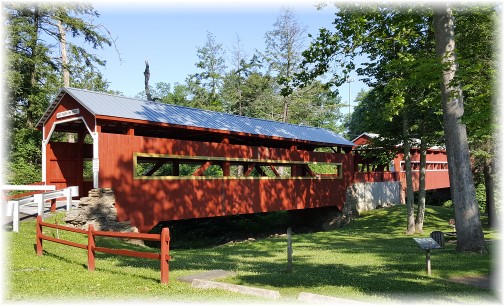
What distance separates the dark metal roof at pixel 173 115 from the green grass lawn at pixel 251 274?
3.95m

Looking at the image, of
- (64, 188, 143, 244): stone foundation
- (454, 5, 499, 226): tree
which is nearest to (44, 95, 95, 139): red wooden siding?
(64, 188, 143, 244): stone foundation

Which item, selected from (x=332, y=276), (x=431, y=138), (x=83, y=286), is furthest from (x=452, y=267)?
(x=431, y=138)

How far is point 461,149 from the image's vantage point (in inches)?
482

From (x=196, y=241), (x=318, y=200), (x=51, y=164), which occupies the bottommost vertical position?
(x=196, y=241)

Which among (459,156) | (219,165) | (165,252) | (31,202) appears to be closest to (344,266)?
(459,156)

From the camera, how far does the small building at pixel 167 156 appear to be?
15.4 metres

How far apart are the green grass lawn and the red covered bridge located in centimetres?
211

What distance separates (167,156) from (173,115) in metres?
2.28

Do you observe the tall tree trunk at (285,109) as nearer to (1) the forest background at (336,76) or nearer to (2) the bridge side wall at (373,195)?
(1) the forest background at (336,76)

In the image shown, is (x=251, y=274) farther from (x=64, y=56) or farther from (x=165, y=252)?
(x=64, y=56)

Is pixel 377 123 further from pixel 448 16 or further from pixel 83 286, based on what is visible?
pixel 83 286

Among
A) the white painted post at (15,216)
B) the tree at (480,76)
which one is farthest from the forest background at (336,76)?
the white painted post at (15,216)

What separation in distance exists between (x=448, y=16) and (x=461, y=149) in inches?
140

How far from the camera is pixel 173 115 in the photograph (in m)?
18.0
